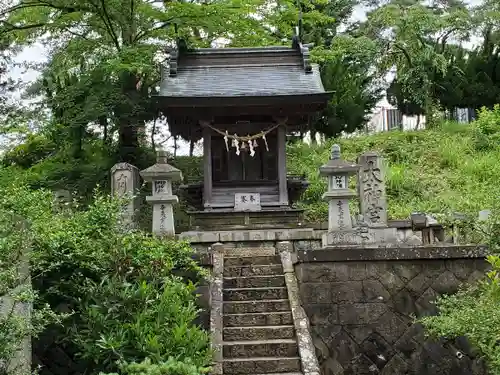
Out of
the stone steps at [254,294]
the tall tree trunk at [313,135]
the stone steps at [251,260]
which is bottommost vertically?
the stone steps at [254,294]

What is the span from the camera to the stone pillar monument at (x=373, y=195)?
474 inches

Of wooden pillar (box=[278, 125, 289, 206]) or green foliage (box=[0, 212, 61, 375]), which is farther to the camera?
wooden pillar (box=[278, 125, 289, 206])

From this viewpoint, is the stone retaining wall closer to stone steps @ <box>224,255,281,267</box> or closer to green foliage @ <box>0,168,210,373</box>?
stone steps @ <box>224,255,281,267</box>

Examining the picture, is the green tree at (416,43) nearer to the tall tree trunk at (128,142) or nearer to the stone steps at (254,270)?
the tall tree trunk at (128,142)

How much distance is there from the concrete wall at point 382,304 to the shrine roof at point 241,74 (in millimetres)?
6040

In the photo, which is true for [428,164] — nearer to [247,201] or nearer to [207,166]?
[247,201]

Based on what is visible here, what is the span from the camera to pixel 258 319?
803 centimetres

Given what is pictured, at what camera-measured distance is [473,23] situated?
77.8 feet

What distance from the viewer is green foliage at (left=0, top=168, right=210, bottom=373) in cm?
611

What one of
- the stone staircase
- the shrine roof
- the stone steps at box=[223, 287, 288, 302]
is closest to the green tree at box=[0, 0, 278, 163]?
the shrine roof

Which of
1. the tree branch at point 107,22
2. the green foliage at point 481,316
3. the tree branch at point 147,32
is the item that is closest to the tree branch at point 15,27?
the tree branch at point 107,22

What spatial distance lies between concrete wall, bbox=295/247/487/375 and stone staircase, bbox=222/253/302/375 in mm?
529

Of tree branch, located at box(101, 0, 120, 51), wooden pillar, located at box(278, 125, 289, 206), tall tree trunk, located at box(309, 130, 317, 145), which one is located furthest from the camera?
tall tree trunk, located at box(309, 130, 317, 145)

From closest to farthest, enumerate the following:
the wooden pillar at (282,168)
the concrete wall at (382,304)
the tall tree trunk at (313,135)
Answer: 1. the concrete wall at (382,304)
2. the wooden pillar at (282,168)
3. the tall tree trunk at (313,135)
